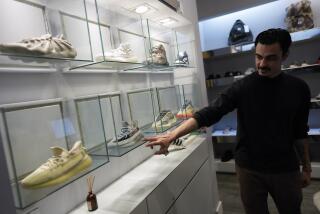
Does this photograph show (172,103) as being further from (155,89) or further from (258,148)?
(258,148)

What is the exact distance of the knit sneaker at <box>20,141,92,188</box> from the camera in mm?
959

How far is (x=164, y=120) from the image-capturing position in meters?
2.03

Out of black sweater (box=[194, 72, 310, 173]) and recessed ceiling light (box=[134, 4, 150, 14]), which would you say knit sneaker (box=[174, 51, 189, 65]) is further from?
black sweater (box=[194, 72, 310, 173])

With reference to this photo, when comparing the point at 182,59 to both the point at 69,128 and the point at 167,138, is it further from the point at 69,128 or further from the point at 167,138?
the point at 69,128

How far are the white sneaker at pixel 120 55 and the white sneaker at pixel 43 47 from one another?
205 millimetres

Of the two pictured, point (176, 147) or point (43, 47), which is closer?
point (43, 47)

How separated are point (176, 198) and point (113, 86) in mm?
908

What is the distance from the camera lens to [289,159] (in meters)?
A: 1.63

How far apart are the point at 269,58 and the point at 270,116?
1.22 feet

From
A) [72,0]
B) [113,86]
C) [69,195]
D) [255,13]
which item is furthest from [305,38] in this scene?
[69,195]

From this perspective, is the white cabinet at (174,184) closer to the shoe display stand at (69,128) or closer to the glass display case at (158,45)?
the shoe display stand at (69,128)

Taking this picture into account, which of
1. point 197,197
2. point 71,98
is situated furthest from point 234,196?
point 71,98

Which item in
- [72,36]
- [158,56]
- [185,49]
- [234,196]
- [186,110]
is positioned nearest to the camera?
[72,36]

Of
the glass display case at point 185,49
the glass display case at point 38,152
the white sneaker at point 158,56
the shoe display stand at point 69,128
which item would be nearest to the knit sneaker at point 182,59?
the glass display case at point 185,49
